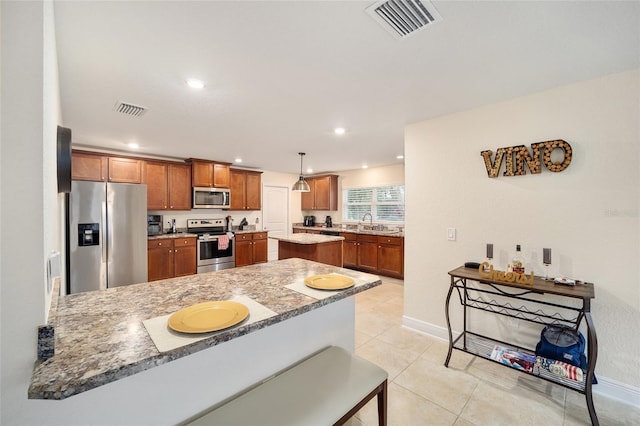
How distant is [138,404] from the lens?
1.03 metres

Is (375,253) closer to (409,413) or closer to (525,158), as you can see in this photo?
(525,158)

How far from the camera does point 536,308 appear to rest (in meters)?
2.19

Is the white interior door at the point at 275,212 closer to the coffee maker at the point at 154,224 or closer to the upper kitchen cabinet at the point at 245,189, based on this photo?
the upper kitchen cabinet at the point at 245,189

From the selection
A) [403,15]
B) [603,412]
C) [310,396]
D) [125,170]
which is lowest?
[603,412]

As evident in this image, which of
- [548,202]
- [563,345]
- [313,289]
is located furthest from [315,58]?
[563,345]

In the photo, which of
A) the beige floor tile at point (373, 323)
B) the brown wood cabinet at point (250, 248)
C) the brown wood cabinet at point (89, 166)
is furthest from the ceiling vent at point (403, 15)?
the brown wood cabinet at point (250, 248)

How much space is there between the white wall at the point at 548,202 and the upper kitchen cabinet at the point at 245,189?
3.94m

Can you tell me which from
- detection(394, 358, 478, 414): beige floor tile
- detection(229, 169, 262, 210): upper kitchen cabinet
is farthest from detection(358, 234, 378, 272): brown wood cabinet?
detection(394, 358, 478, 414): beige floor tile

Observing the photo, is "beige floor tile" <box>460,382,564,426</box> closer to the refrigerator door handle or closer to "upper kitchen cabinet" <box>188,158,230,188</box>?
the refrigerator door handle

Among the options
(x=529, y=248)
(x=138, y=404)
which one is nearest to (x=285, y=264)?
(x=138, y=404)

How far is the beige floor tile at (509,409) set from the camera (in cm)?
168

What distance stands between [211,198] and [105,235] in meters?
1.86

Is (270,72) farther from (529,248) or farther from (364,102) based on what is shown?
(529,248)

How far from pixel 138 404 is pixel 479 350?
7.88ft
